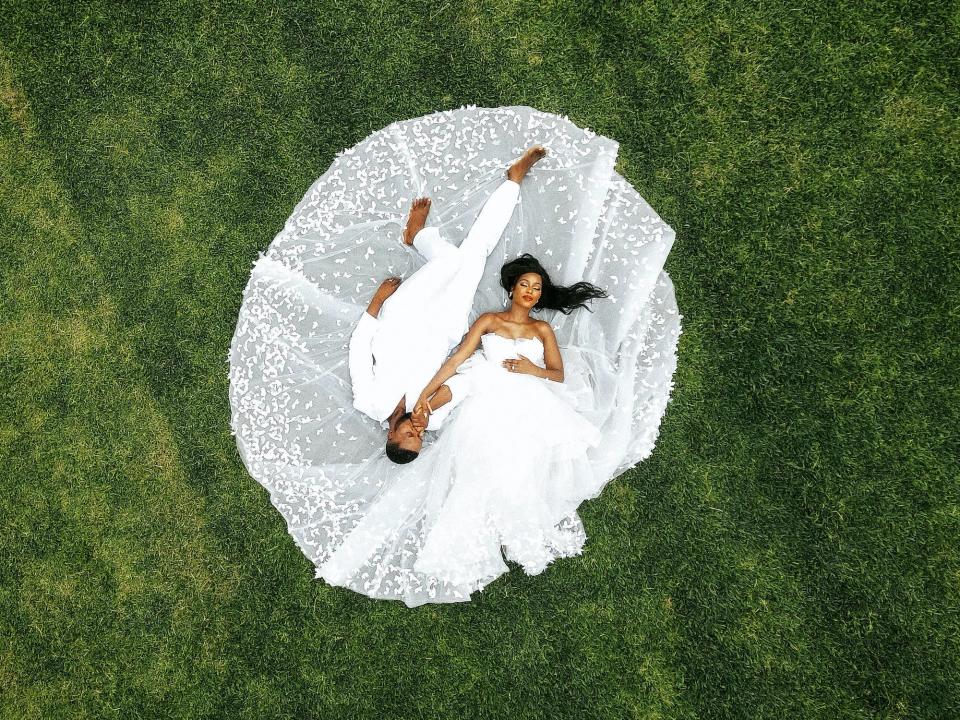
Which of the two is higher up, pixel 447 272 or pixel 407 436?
pixel 447 272

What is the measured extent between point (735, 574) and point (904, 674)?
3.14 feet

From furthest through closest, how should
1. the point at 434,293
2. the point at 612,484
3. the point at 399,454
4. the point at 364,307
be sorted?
1. the point at 612,484
2. the point at 364,307
3. the point at 434,293
4. the point at 399,454

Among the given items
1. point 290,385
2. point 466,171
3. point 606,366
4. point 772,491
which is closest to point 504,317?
point 606,366

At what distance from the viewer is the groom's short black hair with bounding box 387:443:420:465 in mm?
2773

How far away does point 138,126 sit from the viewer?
3221 mm

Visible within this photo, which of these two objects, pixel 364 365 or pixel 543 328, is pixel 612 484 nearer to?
pixel 543 328

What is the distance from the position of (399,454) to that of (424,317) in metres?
0.67

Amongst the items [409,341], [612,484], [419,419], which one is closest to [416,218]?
[409,341]

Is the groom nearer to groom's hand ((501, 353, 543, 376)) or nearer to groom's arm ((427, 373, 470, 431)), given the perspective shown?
groom's arm ((427, 373, 470, 431))

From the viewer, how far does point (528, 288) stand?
9.34 feet

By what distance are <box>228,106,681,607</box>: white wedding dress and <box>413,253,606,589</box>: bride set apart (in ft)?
0.07

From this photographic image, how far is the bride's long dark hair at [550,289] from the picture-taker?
2.92 metres

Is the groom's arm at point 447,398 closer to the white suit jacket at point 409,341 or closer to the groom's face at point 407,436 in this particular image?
the white suit jacket at point 409,341

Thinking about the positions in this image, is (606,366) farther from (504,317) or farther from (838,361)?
(838,361)
